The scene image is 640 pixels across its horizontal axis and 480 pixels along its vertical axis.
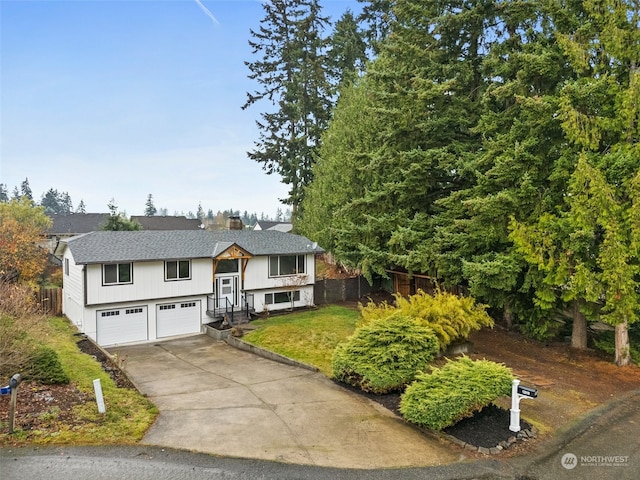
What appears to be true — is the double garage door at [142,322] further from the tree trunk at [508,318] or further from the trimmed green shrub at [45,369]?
the tree trunk at [508,318]

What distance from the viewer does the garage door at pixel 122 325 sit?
59.9ft

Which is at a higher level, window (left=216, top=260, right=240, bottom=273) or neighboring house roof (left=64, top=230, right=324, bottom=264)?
neighboring house roof (left=64, top=230, right=324, bottom=264)

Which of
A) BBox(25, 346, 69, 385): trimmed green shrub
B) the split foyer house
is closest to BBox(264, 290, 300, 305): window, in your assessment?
the split foyer house

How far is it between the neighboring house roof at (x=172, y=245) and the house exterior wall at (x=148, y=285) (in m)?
0.49

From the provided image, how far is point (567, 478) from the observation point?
6348mm

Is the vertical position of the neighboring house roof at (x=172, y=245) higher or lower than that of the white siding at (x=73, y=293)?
higher

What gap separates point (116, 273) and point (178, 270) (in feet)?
9.18

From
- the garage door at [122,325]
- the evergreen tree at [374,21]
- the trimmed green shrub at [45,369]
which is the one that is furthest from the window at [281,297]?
the evergreen tree at [374,21]

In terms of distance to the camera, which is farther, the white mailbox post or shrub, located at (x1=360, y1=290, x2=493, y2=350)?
shrub, located at (x1=360, y1=290, x2=493, y2=350)

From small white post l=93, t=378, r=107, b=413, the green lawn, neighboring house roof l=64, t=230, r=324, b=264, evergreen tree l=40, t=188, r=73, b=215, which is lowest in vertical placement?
the green lawn

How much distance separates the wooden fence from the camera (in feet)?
67.1

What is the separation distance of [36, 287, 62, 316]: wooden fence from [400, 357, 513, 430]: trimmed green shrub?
65.4ft

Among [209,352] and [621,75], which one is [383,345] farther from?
[621,75]

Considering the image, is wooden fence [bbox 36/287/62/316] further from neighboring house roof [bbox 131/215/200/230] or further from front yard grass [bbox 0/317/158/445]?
neighboring house roof [bbox 131/215/200/230]
